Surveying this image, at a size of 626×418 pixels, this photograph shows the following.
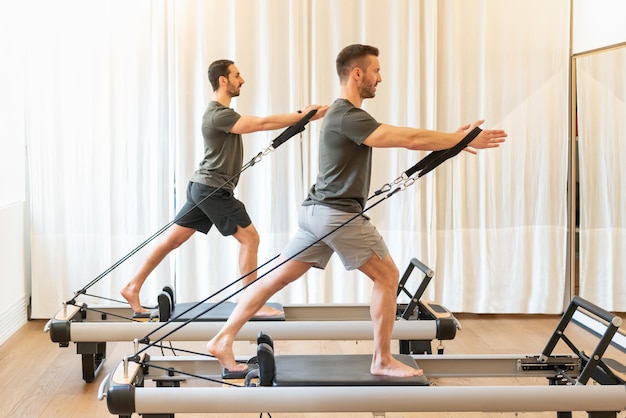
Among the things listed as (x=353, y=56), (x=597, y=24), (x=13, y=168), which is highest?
(x=597, y=24)

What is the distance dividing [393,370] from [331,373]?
0.24 m

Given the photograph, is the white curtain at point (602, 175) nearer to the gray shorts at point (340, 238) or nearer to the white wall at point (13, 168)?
the gray shorts at point (340, 238)

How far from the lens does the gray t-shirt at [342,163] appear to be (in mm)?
3156

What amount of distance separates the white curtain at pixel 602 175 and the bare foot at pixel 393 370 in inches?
82.8

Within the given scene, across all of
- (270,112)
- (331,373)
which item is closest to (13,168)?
(270,112)

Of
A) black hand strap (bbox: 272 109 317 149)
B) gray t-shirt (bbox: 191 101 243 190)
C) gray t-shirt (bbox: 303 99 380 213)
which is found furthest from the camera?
gray t-shirt (bbox: 191 101 243 190)

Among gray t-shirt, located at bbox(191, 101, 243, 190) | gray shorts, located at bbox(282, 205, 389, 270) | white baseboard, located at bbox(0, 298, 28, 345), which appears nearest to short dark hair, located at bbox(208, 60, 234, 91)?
gray t-shirt, located at bbox(191, 101, 243, 190)

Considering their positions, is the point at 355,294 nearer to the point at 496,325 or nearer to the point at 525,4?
the point at 496,325

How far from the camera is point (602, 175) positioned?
515cm

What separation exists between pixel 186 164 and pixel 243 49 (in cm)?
85

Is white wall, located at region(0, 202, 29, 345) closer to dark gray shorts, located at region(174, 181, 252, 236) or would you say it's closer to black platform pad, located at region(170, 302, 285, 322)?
black platform pad, located at region(170, 302, 285, 322)

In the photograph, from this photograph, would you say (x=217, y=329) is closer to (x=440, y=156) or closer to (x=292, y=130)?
(x=292, y=130)

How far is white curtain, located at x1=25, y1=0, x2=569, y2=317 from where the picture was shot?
5426mm

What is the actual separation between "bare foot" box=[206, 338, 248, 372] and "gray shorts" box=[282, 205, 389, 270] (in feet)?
1.53
